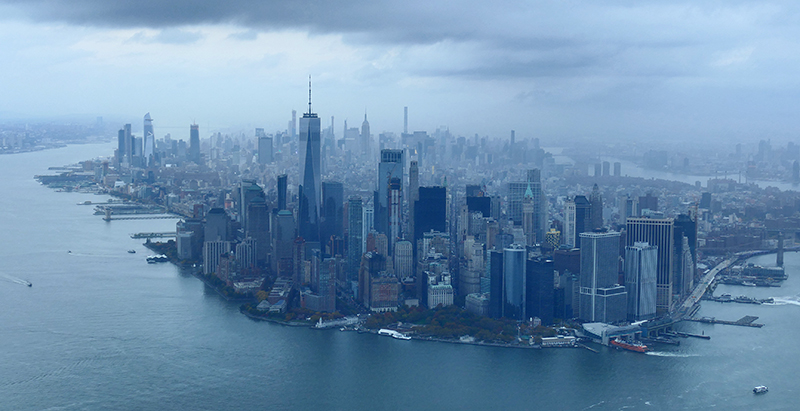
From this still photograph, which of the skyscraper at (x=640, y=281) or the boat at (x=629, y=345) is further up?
the skyscraper at (x=640, y=281)

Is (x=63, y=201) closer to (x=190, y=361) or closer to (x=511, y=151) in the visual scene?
(x=511, y=151)

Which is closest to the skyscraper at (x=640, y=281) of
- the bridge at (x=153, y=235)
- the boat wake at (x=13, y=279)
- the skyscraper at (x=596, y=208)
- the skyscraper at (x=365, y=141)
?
the skyscraper at (x=596, y=208)

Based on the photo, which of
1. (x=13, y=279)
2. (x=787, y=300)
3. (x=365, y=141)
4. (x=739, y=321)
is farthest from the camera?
(x=365, y=141)

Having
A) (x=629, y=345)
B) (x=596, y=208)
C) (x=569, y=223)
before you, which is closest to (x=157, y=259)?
(x=569, y=223)

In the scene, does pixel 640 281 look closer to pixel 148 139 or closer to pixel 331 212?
pixel 331 212

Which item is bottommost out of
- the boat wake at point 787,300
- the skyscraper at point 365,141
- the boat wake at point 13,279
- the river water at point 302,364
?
the river water at point 302,364

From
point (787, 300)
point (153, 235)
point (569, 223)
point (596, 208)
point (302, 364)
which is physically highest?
point (596, 208)

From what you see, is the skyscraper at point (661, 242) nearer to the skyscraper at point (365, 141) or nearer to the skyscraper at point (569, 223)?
the skyscraper at point (569, 223)
